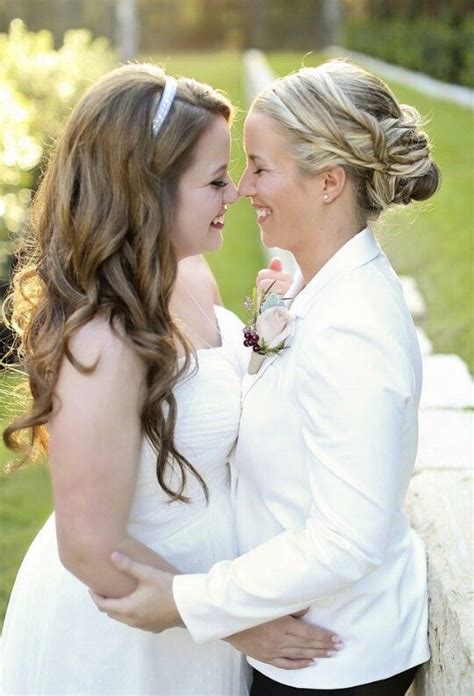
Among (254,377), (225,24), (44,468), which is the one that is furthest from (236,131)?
(225,24)

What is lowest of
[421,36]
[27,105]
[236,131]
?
[421,36]

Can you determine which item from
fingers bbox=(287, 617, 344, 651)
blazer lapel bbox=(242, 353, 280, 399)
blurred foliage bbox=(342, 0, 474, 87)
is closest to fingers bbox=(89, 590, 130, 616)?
fingers bbox=(287, 617, 344, 651)

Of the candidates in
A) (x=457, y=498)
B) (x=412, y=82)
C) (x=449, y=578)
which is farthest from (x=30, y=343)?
(x=412, y=82)

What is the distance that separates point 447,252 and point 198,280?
5.53 m

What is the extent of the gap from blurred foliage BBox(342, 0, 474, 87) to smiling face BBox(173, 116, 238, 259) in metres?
17.3

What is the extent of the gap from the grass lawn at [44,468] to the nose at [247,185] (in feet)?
1.04

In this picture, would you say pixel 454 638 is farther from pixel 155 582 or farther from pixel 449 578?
pixel 155 582

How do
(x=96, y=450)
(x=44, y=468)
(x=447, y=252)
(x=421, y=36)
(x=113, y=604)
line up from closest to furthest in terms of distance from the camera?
(x=96, y=450)
(x=113, y=604)
(x=44, y=468)
(x=447, y=252)
(x=421, y=36)

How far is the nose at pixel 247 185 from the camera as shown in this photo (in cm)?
229

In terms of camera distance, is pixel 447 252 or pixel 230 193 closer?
pixel 230 193

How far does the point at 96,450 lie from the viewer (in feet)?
6.93

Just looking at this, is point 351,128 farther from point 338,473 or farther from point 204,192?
point 338,473

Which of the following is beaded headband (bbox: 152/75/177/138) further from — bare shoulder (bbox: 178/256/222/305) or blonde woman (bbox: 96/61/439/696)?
bare shoulder (bbox: 178/256/222/305)

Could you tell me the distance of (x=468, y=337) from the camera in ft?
19.9
